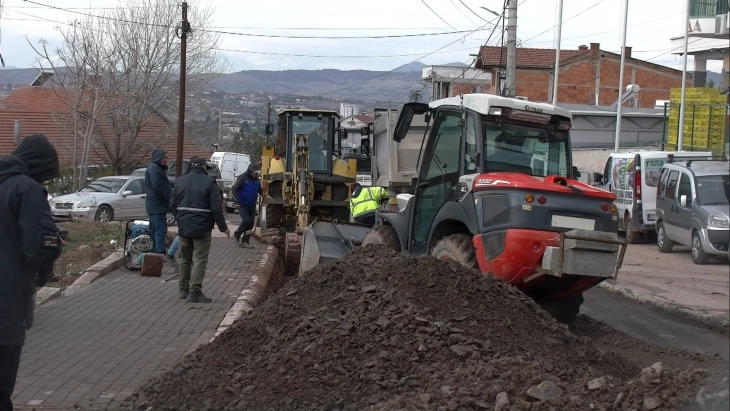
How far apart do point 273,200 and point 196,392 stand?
14252 millimetres

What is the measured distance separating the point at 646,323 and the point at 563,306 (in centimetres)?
174

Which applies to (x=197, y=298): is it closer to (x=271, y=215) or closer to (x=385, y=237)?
(x=385, y=237)

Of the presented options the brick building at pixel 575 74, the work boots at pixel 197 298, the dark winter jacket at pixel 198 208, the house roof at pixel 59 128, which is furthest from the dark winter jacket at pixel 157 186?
the brick building at pixel 575 74

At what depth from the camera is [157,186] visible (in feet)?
44.8

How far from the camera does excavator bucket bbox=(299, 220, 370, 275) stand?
12117mm

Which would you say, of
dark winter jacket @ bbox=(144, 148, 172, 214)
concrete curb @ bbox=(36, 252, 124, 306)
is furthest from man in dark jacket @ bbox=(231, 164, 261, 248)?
dark winter jacket @ bbox=(144, 148, 172, 214)

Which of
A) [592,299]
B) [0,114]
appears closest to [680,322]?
[592,299]

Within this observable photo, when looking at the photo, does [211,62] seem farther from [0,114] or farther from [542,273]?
[542,273]

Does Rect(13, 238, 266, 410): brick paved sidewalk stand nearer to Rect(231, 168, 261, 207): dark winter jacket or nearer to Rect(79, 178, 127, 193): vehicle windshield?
Rect(231, 168, 261, 207): dark winter jacket

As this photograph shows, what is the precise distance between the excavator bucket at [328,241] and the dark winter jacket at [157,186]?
8.24 feet

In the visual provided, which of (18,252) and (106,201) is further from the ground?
(18,252)

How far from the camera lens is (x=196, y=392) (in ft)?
20.5

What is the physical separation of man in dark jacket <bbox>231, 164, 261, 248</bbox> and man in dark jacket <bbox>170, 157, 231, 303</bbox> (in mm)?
7409

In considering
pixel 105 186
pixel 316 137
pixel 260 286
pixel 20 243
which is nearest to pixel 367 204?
pixel 260 286
